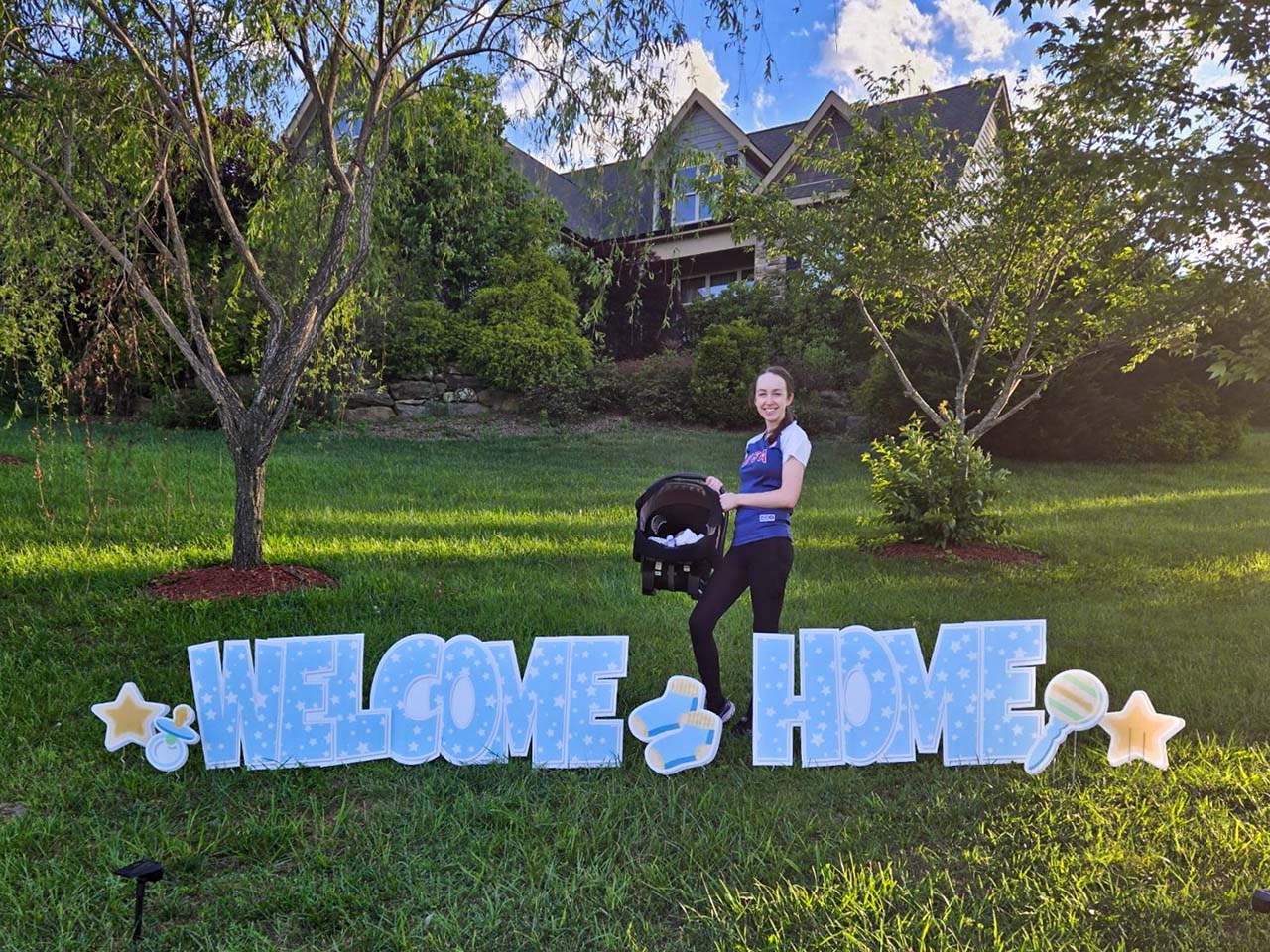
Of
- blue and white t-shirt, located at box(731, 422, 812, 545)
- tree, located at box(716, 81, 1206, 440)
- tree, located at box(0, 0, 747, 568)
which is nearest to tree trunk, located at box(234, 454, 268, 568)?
→ tree, located at box(0, 0, 747, 568)

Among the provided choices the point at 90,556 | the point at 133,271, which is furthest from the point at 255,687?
the point at 90,556

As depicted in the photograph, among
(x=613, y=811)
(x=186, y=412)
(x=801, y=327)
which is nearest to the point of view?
(x=613, y=811)

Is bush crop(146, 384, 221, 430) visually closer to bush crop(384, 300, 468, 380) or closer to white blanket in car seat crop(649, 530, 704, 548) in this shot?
bush crop(384, 300, 468, 380)

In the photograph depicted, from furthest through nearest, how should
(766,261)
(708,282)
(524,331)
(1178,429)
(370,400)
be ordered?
(708,282)
(524,331)
(370,400)
(1178,429)
(766,261)

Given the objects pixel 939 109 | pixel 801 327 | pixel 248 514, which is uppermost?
pixel 939 109

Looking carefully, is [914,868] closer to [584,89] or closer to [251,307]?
[584,89]

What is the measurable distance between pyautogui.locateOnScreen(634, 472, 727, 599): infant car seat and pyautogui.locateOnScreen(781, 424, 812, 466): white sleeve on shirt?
0.35 metres

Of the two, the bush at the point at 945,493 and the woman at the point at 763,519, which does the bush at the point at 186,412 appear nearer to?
the bush at the point at 945,493

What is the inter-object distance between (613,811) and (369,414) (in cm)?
1297

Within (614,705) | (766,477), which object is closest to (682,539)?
(766,477)

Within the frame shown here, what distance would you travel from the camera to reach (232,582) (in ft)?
17.8

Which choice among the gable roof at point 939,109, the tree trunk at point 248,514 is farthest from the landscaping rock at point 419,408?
the tree trunk at point 248,514

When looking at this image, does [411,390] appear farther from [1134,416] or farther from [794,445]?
[794,445]

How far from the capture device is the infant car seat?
3484mm
